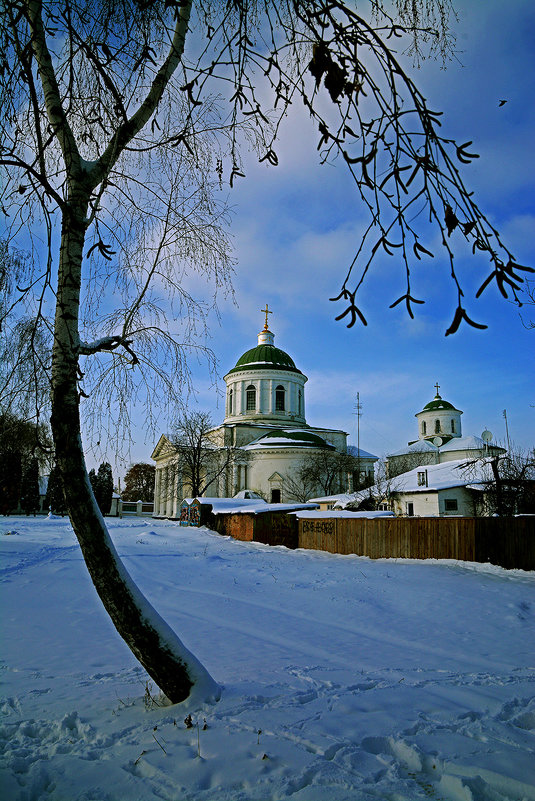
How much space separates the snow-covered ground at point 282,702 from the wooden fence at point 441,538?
196 inches

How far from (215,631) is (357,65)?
23.8 ft

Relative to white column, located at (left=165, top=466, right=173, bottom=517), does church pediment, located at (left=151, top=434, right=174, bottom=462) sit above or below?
above

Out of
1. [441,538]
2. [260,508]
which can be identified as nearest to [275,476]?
[260,508]

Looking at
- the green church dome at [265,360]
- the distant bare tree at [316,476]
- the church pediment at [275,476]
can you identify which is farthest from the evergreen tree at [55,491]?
the green church dome at [265,360]

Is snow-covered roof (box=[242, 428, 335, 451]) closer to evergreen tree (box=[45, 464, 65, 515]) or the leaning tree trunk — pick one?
evergreen tree (box=[45, 464, 65, 515])

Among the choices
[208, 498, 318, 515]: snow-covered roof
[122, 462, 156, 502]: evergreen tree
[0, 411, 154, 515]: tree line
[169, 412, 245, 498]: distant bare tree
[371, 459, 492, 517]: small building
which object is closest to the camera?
[0, 411, 154, 515]: tree line

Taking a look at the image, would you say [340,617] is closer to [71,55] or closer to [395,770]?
[395,770]

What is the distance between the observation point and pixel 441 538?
17.0m

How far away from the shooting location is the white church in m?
47.7

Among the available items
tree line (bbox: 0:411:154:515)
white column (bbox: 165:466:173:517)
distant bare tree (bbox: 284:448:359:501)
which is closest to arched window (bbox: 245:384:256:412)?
distant bare tree (bbox: 284:448:359:501)

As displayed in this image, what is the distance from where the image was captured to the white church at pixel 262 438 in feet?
157

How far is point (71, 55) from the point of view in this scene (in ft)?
12.8

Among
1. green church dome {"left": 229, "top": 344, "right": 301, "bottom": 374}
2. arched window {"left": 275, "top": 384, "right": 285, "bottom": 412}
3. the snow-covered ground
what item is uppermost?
green church dome {"left": 229, "top": 344, "right": 301, "bottom": 374}

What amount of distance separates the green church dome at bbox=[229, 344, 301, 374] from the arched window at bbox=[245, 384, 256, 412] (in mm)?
2208
